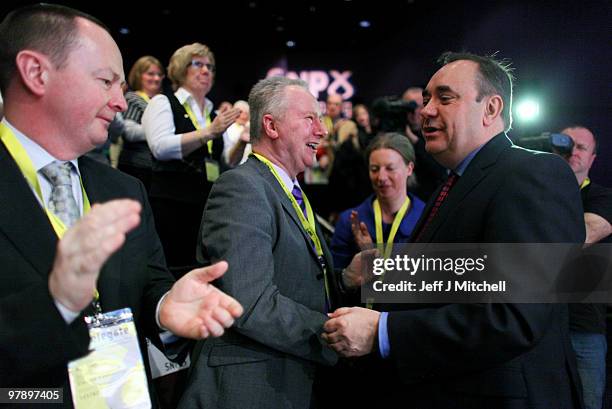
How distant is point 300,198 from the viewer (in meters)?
2.26

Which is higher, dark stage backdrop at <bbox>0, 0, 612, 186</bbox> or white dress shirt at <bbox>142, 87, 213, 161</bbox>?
dark stage backdrop at <bbox>0, 0, 612, 186</bbox>

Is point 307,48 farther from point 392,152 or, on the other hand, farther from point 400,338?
point 400,338

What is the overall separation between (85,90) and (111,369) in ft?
2.13

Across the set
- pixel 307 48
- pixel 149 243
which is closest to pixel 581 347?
pixel 149 243

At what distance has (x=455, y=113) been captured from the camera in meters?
1.78

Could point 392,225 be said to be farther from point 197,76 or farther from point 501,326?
point 501,326

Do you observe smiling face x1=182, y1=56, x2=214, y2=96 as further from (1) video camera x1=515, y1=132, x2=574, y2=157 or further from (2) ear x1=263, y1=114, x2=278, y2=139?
(1) video camera x1=515, y1=132, x2=574, y2=157

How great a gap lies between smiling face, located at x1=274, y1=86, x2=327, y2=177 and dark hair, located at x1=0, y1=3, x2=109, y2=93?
1.04 m

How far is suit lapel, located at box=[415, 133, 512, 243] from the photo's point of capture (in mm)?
1664

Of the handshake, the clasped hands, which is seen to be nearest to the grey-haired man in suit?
the handshake

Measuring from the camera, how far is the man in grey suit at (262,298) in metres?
1.74

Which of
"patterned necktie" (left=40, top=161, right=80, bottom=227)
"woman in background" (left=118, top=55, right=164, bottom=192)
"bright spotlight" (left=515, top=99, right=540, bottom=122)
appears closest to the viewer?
"patterned necktie" (left=40, top=161, right=80, bottom=227)

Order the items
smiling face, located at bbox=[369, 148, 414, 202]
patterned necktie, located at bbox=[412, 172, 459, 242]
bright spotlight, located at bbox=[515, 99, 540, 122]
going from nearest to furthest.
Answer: patterned necktie, located at bbox=[412, 172, 459, 242] → bright spotlight, located at bbox=[515, 99, 540, 122] → smiling face, located at bbox=[369, 148, 414, 202]

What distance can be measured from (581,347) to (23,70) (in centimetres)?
244
